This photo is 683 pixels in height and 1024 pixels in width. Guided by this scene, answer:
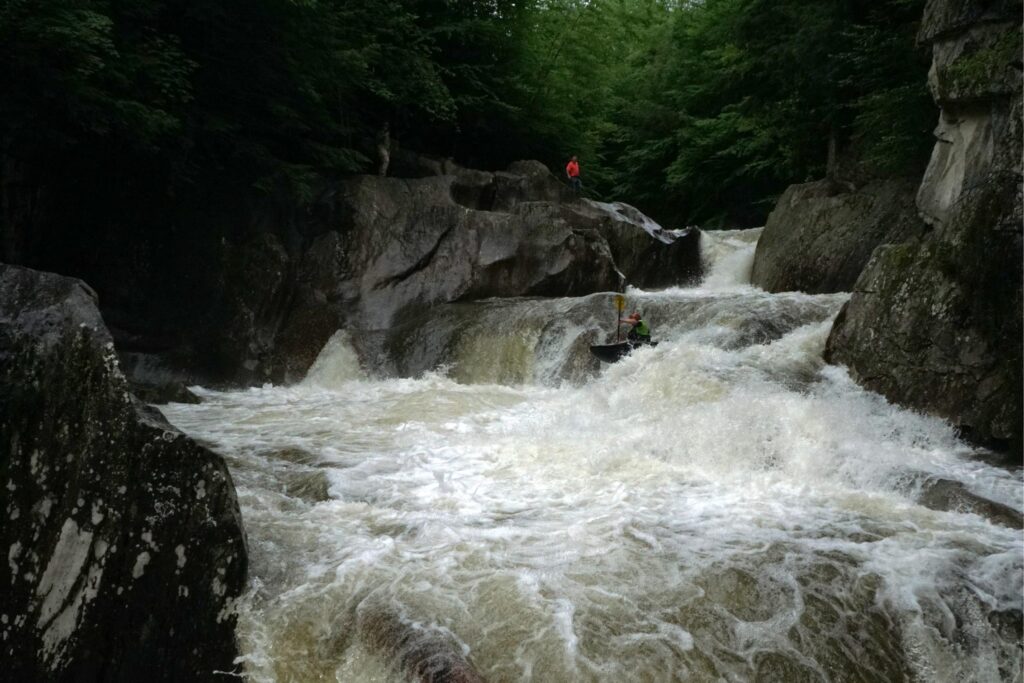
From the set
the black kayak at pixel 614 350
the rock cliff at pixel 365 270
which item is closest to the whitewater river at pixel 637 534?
the black kayak at pixel 614 350

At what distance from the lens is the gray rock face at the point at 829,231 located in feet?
41.0

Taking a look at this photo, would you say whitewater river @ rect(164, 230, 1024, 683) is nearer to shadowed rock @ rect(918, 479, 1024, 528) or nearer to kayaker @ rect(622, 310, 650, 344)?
shadowed rock @ rect(918, 479, 1024, 528)

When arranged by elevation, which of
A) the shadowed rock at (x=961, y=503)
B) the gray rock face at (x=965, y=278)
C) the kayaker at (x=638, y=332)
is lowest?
the shadowed rock at (x=961, y=503)

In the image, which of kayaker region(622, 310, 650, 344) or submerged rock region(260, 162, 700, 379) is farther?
submerged rock region(260, 162, 700, 379)

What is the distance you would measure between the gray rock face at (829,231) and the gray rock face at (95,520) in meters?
10.6

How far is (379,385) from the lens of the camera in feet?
36.6

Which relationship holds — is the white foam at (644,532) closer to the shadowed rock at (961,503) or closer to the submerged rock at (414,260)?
the shadowed rock at (961,503)

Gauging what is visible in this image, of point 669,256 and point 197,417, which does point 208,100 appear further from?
point 669,256

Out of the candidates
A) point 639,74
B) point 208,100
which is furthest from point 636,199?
point 208,100

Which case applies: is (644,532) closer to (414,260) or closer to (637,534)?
(637,534)

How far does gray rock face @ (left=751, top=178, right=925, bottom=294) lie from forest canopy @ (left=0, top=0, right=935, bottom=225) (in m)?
0.66

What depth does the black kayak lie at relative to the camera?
9.48 m

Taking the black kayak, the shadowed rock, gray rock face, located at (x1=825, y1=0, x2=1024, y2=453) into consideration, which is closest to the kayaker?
the black kayak

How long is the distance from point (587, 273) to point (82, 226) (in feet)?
23.8
